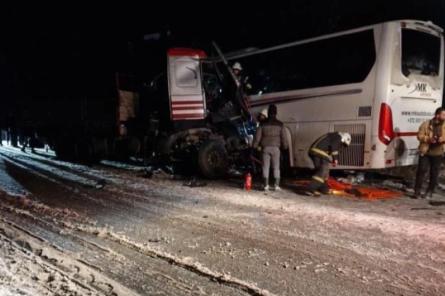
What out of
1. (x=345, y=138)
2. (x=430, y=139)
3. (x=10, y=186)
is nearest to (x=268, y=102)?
(x=345, y=138)

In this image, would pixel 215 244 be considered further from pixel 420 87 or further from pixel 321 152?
pixel 420 87

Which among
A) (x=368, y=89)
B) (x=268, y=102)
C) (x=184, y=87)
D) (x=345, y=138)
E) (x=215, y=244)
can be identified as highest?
(x=184, y=87)

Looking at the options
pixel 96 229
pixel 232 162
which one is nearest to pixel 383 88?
pixel 232 162

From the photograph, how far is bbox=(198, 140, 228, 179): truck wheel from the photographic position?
10.9m

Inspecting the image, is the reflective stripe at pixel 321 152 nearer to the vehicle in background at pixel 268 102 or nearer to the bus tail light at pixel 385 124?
the vehicle in background at pixel 268 102

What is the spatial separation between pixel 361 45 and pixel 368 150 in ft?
6.86

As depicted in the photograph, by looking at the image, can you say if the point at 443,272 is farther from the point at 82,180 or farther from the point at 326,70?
the point at 82,180

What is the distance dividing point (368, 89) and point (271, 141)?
2.13m

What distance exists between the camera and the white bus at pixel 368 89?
28.1 feet

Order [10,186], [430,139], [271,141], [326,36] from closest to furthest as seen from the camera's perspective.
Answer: [430,139] → [271,141] → [10,186] → [326,36]

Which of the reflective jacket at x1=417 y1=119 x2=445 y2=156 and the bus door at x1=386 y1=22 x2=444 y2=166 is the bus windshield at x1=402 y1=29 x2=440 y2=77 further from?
the reflective jacket at x1=417 y1=119 x2=445 y2=156

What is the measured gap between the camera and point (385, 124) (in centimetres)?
856

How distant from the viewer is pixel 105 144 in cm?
1343

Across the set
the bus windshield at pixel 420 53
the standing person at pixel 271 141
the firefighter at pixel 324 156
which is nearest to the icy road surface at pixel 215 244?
the firefighter at pixel 324 156
